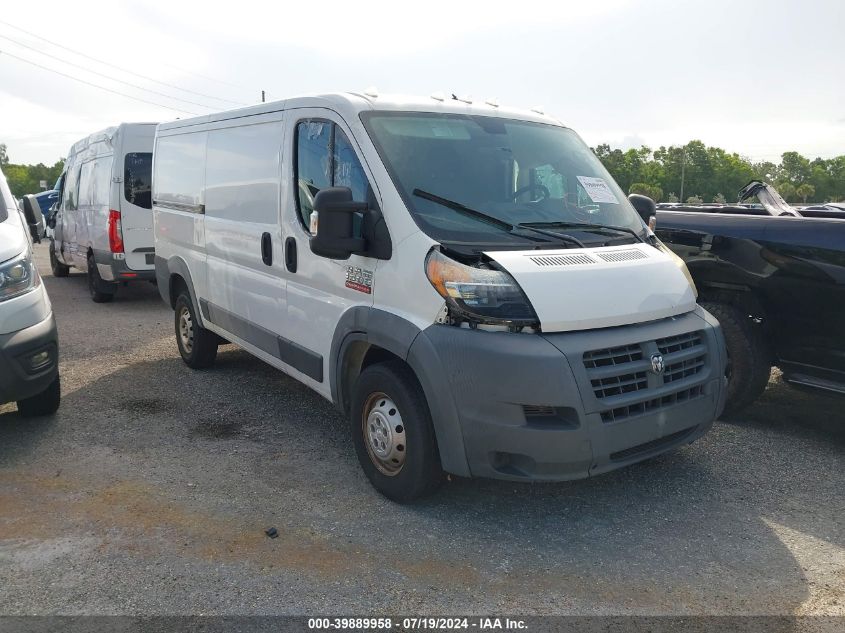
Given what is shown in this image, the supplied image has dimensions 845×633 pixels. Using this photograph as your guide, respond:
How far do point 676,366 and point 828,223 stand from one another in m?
1.84

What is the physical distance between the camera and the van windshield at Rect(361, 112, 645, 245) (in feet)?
12.2

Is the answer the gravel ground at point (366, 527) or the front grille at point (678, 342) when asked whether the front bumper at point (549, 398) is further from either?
the gravel ground at point (366, 527)

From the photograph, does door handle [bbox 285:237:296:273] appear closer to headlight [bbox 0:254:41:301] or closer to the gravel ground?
the gravel ground

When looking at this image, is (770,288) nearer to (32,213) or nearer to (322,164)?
(322,164)

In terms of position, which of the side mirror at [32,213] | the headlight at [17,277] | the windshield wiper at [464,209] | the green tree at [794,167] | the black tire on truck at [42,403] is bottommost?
the black tire on truck at [42,403]

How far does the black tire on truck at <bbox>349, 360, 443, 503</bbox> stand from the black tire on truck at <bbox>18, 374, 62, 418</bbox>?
2602mm

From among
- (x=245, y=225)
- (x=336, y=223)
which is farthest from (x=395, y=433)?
(x=245, y=225)

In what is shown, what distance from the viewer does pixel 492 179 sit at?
401 cm

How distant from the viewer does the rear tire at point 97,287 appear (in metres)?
11.0

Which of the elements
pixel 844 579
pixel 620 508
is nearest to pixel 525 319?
pixel 620 508

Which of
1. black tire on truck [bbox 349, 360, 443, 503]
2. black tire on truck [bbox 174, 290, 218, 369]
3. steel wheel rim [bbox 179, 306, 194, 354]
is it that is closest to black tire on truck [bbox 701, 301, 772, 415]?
black tire on truck [bbox 349, 360, 443, 503]

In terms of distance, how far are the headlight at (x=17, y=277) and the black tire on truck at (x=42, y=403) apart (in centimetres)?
82

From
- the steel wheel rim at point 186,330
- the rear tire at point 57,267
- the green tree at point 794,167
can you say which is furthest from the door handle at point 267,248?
Result: the green tree at point 794,167

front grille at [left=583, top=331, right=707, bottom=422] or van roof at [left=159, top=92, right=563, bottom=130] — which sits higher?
van roof at [left=159, top=92, right=563, bottom=130]
